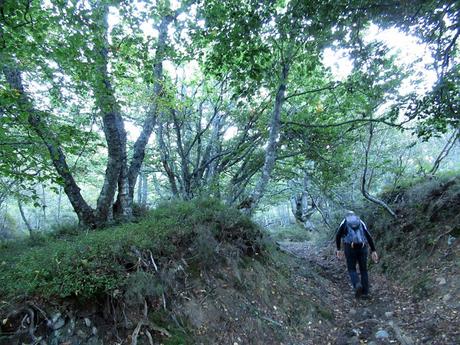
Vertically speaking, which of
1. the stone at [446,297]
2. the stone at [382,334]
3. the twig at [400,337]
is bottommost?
the stone at [382,334]

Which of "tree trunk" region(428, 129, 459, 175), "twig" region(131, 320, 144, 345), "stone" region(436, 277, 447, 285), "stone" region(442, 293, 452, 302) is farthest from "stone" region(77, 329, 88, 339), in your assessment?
"tree trunk" region(428, 129, 459, 175)

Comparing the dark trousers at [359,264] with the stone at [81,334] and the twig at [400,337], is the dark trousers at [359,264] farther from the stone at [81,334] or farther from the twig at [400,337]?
the stone at [81,334]

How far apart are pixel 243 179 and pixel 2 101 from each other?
343 inches

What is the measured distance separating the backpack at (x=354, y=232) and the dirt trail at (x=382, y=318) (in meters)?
1.19

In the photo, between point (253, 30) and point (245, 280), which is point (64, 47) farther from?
point (245, 280)

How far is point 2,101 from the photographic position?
4637 millimetres

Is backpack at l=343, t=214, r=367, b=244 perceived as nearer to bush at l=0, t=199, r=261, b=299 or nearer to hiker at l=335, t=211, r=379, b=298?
hiker at l=335, t=211, r=379, b=298

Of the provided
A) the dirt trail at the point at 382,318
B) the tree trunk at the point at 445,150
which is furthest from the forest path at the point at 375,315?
the tree trunk at the point at 445,150

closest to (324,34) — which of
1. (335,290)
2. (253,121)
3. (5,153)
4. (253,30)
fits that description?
(253,30)

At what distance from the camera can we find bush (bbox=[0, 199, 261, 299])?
3.85 m

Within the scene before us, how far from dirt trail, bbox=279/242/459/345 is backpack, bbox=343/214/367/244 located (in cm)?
119

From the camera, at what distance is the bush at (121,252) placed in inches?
152

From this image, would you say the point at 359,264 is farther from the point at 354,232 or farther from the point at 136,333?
the point at 136,333

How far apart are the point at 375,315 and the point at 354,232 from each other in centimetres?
197
